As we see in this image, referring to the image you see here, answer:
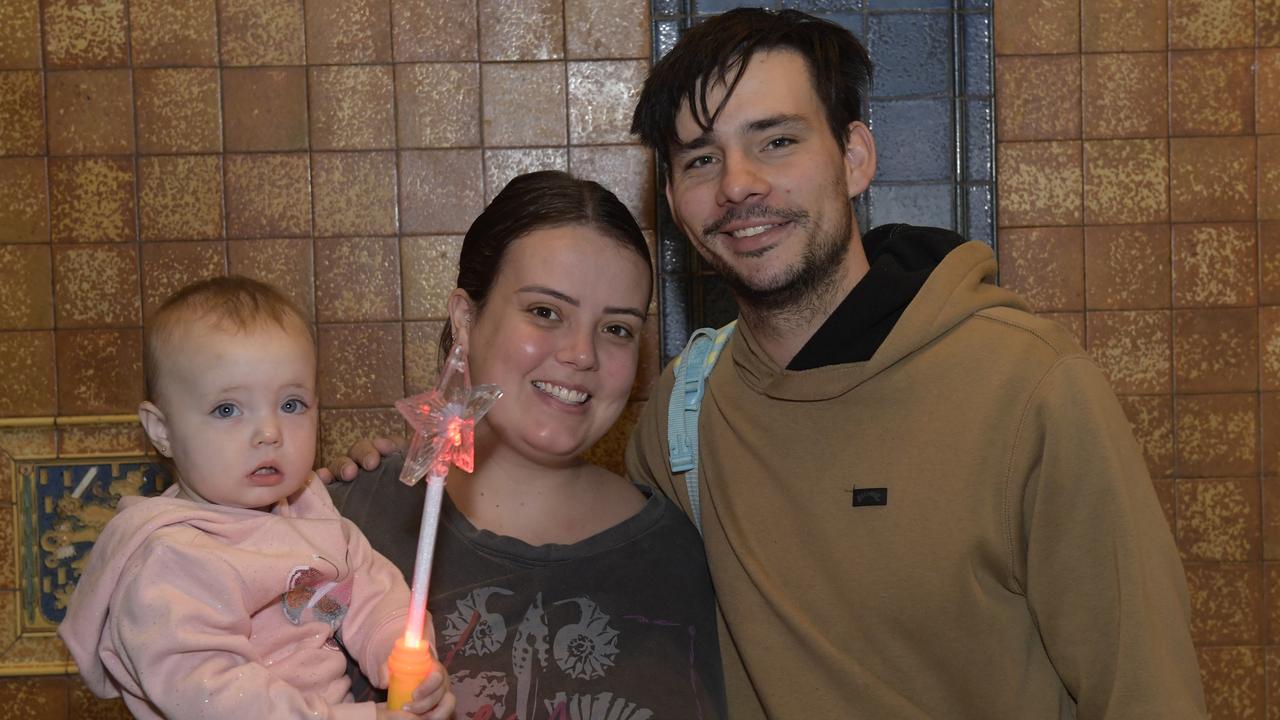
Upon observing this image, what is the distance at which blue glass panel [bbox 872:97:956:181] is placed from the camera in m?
2.88

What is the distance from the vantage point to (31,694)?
2.93 meters

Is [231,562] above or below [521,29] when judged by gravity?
below

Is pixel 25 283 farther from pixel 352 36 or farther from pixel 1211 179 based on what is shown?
pixel 1211 179

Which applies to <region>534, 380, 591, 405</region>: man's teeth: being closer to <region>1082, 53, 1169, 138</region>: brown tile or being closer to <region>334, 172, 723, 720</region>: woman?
<region>334, 172, 723, 720</region>: woman

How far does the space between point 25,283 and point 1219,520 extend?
3.25m

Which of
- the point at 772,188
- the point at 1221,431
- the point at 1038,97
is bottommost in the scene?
the point at 1221,431

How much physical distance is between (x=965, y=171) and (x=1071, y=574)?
155cm

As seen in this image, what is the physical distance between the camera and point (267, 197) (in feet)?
9.52

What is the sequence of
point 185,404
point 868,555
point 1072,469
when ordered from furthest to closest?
1. point 868,555
2. point 1072,469
3. point 185,404

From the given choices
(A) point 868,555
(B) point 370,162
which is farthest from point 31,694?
(A) point 868,555

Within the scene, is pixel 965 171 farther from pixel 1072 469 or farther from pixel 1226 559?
pixel 1072 469

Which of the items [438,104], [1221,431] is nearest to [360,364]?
[438,104]

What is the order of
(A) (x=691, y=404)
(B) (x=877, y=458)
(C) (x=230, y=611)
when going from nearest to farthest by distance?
1. (C) (x=230, y=611)
2. (B) (x=877, y=458)
3. (A) (x=691, y=404)

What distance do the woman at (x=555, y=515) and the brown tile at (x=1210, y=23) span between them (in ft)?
6.07
